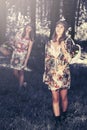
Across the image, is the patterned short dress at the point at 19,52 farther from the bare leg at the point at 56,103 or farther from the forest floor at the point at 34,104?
the bare leg at the point at 56,103

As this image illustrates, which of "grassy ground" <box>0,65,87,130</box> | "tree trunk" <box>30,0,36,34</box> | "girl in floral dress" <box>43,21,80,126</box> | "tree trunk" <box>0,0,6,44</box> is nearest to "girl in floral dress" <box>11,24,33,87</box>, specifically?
"grassy ground" <box>0,65,87,130</box>

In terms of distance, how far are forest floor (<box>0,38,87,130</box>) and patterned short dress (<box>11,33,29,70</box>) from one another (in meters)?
0.59

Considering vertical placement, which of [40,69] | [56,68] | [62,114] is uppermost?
[56,68]

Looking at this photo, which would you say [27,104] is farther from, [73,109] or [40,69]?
[40,69]

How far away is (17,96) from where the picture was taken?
848 cm

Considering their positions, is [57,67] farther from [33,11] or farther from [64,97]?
[33,11]

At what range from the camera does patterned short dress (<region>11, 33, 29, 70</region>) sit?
9095mm

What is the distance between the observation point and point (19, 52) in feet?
30.1

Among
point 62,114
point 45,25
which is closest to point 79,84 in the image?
point 62,114

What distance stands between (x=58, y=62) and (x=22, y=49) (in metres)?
2.28

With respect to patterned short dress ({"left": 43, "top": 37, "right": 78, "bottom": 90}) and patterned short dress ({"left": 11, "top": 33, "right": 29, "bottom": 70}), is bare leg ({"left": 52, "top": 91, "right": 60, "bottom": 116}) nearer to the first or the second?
patterned short dress ({"left": 43, "top": 37, "right": 78, "bottom": 90})

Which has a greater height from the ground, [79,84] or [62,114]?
[62,114]

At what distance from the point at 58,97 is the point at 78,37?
600 cm

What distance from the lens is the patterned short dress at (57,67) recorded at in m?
6.98
